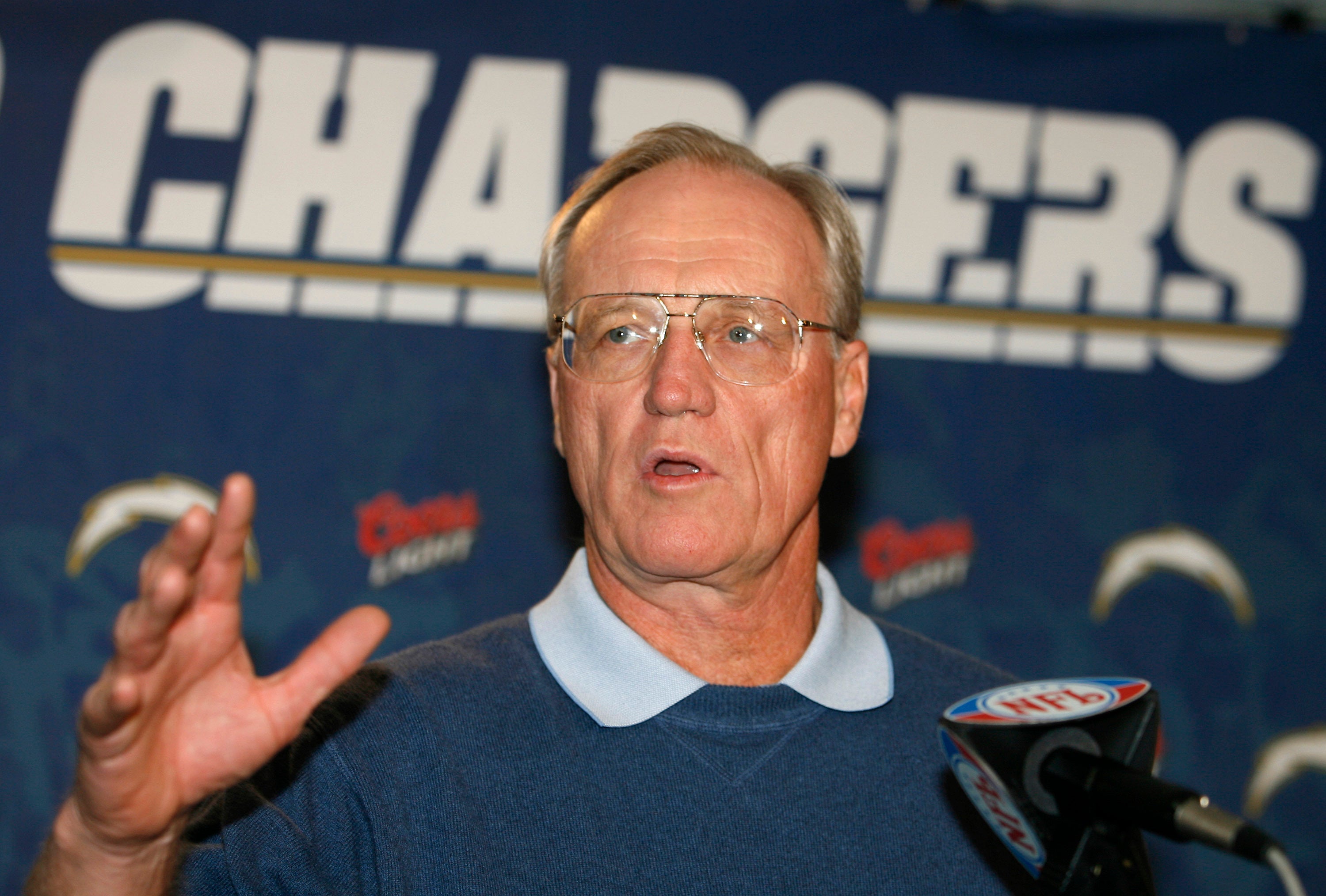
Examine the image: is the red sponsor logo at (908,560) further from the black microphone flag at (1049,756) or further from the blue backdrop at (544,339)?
the black microphone flag at (1049,756)

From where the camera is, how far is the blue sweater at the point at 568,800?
1408 mm

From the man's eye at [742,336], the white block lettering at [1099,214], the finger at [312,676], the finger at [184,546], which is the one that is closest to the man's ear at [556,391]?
the man's eye at [742,336]

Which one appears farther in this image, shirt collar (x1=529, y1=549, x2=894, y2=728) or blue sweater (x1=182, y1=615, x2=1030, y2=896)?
shirt collar (x1=529, y1=549, x2=894, y2=728)

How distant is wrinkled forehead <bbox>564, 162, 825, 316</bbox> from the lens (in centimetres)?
174

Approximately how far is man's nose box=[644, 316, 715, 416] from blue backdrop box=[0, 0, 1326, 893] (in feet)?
4.33

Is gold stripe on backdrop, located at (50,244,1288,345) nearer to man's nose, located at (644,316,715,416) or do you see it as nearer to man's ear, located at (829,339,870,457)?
man's ear, located at (829,339,870,457)

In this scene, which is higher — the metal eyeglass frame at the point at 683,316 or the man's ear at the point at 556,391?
the metal eyeglass frame at the point at 683,316

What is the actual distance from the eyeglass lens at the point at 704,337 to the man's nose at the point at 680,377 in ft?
0.05

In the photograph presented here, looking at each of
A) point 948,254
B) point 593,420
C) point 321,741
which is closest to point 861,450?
point 948,254

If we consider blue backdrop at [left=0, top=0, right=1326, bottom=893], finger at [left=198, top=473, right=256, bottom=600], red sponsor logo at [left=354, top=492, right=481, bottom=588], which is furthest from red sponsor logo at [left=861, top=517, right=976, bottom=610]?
finger at [left=198, top=473, right=256, bottom=600]

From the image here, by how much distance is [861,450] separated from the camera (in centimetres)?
309

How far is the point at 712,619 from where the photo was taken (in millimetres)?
1753

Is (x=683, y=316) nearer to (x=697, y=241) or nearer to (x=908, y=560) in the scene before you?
(x=697, y=241)

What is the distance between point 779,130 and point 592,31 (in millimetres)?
544
